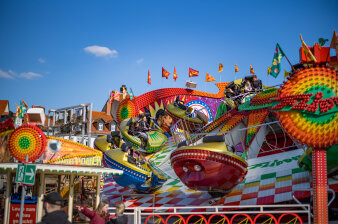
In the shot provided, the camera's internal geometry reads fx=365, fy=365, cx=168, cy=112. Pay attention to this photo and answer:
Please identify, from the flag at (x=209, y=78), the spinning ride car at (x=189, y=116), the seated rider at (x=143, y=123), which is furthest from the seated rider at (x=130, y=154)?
the flag at (x=209, y=78)

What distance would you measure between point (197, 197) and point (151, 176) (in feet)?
5.36

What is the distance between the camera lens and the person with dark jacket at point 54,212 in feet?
12.2

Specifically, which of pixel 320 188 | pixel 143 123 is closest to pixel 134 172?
pixel 143 123

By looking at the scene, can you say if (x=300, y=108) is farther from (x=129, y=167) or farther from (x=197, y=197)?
(x=129, y=167)

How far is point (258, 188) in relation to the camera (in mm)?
9266

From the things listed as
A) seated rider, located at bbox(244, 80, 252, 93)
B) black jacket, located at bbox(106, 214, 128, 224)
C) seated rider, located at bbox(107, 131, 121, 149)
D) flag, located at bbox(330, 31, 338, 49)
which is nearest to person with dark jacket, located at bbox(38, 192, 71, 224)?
black jacket, located at bbox(106, 214, 128, 224)

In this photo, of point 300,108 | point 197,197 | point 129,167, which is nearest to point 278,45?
point 300,108

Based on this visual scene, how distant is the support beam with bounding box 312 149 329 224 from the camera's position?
22.0 ft

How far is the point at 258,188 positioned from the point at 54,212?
6562mm

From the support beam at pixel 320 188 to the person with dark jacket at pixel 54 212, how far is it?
482 cm

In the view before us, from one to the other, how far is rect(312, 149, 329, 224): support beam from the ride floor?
1.36 m

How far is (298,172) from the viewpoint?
9359 millimetres

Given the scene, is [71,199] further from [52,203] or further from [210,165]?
[52,203]

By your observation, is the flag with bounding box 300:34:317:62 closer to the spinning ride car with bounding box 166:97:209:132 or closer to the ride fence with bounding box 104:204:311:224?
the ride fence with bounding box 104:204:311:224
